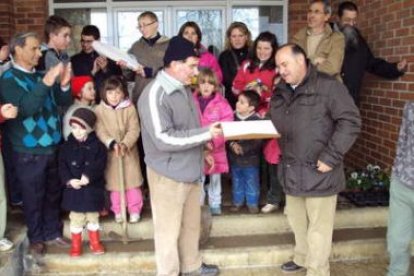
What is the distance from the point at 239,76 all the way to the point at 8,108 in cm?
201

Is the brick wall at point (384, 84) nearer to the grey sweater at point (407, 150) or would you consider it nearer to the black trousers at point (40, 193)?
the grey sweater at point (407, 150)

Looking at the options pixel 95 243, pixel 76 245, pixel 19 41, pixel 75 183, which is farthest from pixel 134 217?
A: pixel 19 41

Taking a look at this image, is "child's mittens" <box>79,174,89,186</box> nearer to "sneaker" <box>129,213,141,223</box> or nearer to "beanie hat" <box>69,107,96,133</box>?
"beanie hat" <box>69,107,96,133</box>

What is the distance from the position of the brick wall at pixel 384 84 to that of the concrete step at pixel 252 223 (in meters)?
0.66

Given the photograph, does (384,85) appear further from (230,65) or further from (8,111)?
(8,111)

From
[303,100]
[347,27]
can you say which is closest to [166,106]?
[303,100]

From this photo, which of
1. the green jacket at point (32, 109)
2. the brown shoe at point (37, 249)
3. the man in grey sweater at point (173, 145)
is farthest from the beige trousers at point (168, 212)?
the brown shoe at point (37, 249)

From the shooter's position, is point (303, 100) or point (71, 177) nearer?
point (303, 100)

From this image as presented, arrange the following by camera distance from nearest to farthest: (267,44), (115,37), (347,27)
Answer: (267,44) < (347,27) < (115,37)

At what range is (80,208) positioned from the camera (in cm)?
359

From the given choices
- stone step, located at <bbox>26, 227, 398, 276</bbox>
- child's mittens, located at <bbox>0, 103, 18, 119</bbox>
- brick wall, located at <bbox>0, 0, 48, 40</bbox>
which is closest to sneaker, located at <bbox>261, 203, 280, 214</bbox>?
stone step, located at <bbox>26, 227, 398, 276</bbox>

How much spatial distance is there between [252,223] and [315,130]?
4.36 ft

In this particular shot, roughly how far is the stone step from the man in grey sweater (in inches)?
20.0

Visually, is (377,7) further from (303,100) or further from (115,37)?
(115,37)
